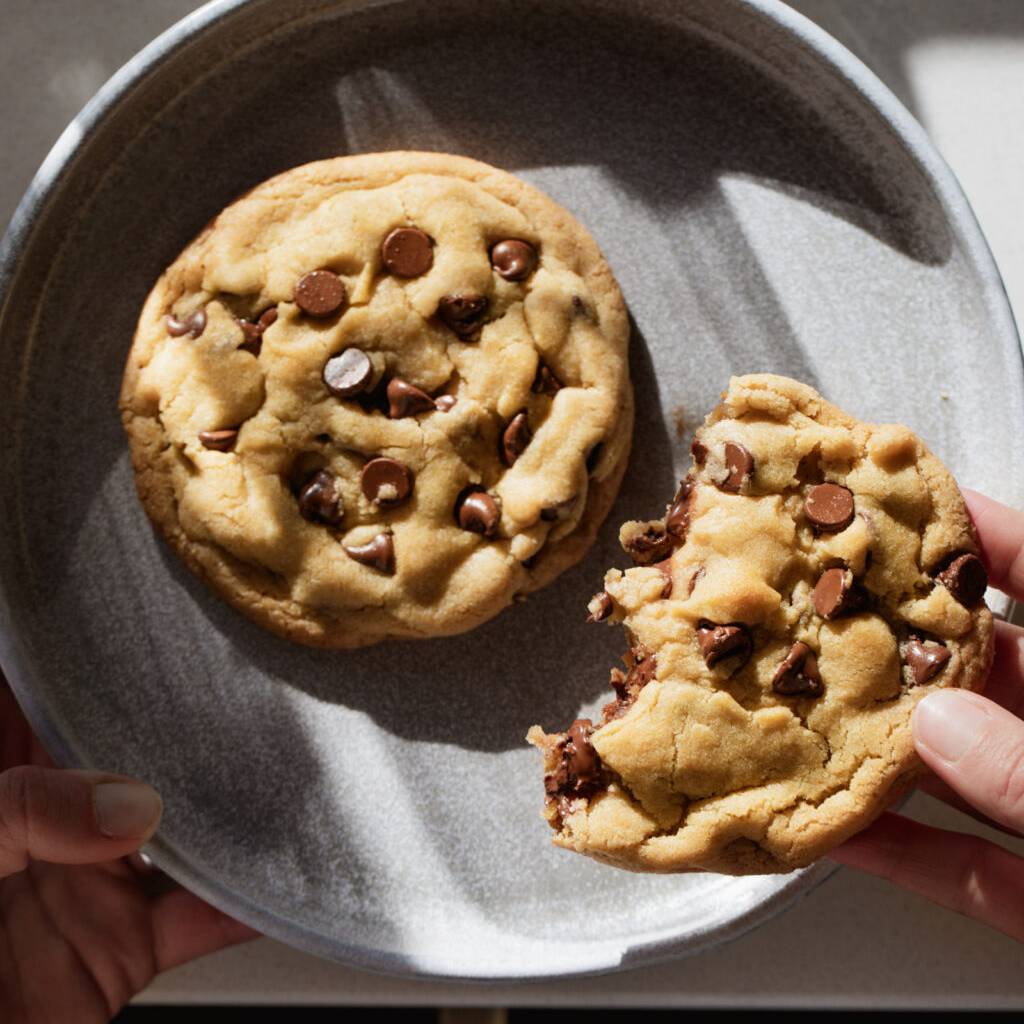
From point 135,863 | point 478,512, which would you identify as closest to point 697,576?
point 478,512

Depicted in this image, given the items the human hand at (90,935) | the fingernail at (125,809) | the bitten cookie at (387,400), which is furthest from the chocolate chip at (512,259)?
the human hand at (90,935)

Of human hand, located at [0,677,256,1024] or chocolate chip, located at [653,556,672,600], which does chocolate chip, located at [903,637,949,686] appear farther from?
human hand, located at [0,677,256,1024]

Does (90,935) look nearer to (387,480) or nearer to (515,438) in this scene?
(387,480)

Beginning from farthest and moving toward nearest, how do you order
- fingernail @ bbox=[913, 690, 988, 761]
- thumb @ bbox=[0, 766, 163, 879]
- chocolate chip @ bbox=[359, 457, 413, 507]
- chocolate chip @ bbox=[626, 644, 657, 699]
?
chocolate chip @ bbox=[359, 457, 413, 507]
thumb @ bbox=[0, 766, 163, 879]
chocolate chip @ bbox=[626, 644, 657, 699]
fingernail @ bbox=[913, 690, 988, 761]

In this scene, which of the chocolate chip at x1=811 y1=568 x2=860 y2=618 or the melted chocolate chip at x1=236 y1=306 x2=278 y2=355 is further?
the melted chocolate chip at x1=236 y1=306 x2=278 y2=355

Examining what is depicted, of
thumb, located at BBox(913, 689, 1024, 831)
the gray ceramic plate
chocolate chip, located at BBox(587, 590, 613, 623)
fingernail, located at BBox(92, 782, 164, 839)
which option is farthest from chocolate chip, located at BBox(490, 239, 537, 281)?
fingernail, located at BBox(92, 782, 164, 839)

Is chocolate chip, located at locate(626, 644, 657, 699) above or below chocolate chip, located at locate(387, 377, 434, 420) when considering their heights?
below
